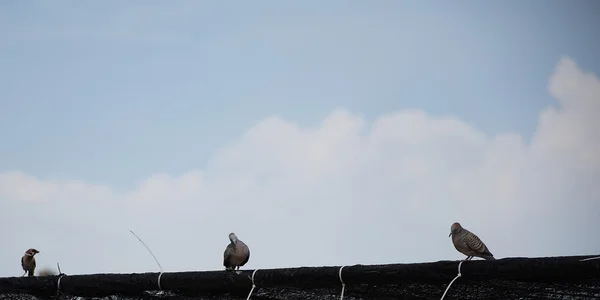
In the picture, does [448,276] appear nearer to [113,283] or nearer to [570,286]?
[570,286]

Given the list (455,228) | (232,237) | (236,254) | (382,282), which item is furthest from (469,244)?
(382,282)

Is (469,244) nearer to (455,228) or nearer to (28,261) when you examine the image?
(455,228)

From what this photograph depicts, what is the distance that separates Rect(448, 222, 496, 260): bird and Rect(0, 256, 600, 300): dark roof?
2119 millimetres

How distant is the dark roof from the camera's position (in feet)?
8.06

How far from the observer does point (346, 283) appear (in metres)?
2.89

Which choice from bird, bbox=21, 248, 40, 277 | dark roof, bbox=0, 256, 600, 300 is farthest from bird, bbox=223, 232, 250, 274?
bird, bbox=21, 248, 40, 277

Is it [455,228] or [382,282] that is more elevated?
[455,228]

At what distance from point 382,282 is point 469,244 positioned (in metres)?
2.25

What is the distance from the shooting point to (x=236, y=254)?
16.8ft

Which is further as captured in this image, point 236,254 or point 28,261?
point 28,261

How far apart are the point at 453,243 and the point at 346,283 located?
7.75ft

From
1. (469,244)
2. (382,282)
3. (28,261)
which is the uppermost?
(28,261)

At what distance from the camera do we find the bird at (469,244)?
4902mm

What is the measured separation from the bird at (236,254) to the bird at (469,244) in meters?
1.26
